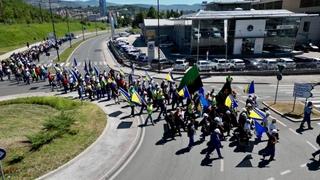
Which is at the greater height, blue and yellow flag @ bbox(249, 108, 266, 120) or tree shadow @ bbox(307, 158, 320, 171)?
blue and yellow flag @ bbox(249, 108, 266, 120)

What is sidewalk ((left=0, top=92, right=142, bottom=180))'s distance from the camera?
1441cm

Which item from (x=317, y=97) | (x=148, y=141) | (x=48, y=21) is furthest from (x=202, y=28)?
(x=48, y=21)

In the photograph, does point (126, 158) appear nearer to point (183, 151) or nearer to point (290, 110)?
point (183, 151)

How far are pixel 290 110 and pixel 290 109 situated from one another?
259 millimetres

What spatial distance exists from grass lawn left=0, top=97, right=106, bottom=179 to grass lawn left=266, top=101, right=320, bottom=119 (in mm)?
12460

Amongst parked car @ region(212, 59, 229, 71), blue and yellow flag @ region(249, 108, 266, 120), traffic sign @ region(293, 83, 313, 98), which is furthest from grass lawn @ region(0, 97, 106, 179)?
parked car @ region(212, 59, 229, 71)

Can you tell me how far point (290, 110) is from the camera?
74.5ft

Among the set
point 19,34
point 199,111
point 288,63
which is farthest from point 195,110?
point 19,34

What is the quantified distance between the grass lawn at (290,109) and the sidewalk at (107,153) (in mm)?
10198

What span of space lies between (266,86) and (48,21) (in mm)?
118621

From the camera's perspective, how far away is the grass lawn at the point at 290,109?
2162 centimetres

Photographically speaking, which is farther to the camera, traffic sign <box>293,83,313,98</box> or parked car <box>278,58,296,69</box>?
parked car <box>278,58,296,69</box>

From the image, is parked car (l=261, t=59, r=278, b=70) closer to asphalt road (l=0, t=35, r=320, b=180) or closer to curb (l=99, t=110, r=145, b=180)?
asphalt road (l=0, t=35, r=320, b=180)

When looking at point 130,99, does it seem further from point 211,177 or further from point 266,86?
point 266,86
